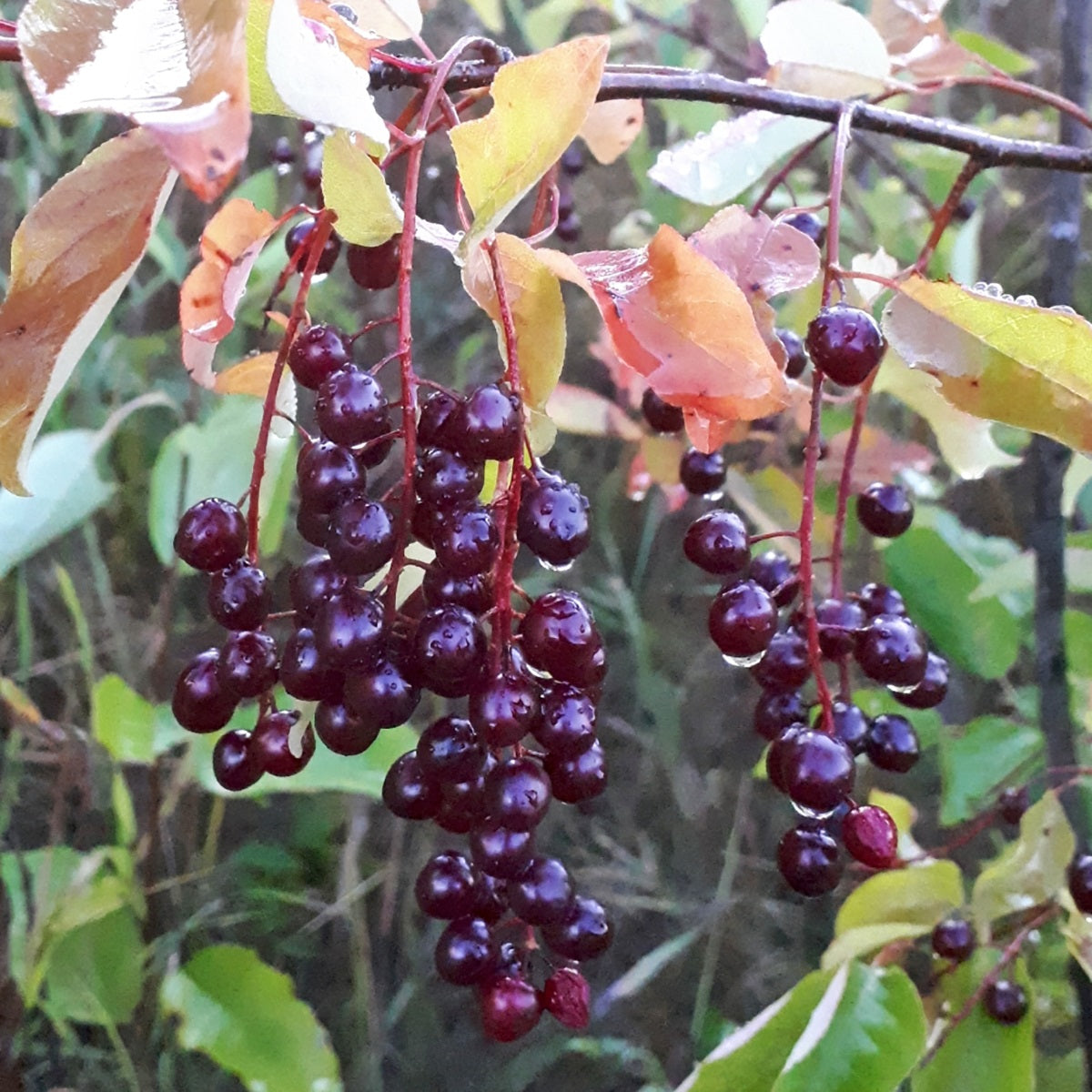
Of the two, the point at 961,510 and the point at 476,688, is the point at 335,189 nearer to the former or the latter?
the point at 476,688

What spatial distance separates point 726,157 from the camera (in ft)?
1.47

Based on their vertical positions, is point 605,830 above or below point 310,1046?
below

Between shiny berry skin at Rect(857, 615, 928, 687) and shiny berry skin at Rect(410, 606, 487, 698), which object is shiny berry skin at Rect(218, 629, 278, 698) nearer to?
shiny berry skin at Rect(410, 606, 487, 698)

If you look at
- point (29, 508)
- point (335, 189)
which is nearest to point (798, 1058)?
point (335, 189)

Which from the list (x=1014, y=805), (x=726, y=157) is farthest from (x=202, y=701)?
(x=1014, y=805)

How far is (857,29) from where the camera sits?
43 centimetres

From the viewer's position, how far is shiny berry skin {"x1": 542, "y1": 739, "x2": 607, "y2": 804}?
12.6 inches

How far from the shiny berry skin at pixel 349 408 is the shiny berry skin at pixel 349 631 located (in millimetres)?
49

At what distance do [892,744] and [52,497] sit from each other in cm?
60

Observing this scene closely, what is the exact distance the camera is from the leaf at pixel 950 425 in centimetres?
49

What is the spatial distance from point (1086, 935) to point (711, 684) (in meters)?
0.66

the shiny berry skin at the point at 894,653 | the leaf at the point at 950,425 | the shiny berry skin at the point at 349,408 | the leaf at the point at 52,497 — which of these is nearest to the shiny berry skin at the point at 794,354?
the leaf at the point at 950,425

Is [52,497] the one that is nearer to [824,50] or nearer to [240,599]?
[240,599]

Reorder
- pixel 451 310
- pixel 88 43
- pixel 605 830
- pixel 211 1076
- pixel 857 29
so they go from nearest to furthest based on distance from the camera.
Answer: pixel 88 43 → pixel 857 29 → pixel 211 1076 → pixel 605 830 → pixel 451 310
